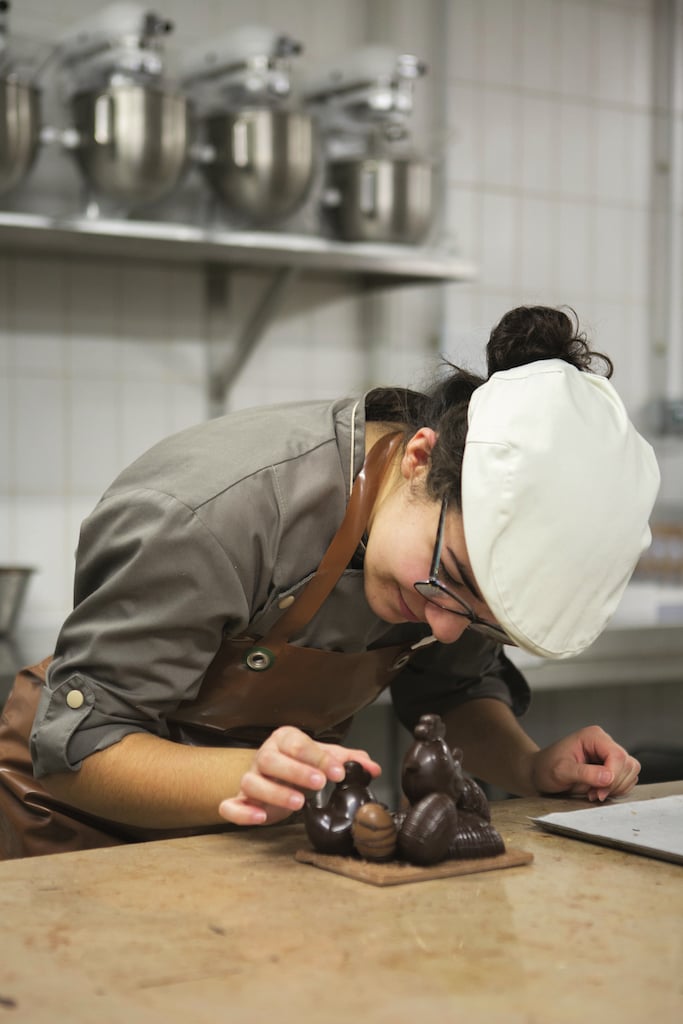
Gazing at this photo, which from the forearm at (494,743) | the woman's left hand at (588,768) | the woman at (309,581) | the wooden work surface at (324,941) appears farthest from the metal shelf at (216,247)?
the wooden work surface at (324,941)

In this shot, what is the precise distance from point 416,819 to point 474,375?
1.76ft

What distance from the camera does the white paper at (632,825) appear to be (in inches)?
47.3

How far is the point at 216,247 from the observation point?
8.44 feet

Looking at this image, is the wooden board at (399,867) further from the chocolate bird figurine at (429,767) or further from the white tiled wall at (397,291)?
the white tiled wall at (397,291)

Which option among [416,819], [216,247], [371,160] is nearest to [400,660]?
[416,819]

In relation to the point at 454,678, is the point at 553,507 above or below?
above

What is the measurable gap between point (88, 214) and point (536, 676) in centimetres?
136

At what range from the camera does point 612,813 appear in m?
1.35

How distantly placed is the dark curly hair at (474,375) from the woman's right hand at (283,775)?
0.92 feet

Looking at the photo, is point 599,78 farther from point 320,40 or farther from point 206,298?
point 206,298

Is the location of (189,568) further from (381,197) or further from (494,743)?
(381,197)

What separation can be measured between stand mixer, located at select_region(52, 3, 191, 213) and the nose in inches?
59.5

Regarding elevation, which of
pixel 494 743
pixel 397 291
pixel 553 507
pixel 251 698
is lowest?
pixel 494 743

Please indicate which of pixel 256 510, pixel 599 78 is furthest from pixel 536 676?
pixel 599 78
